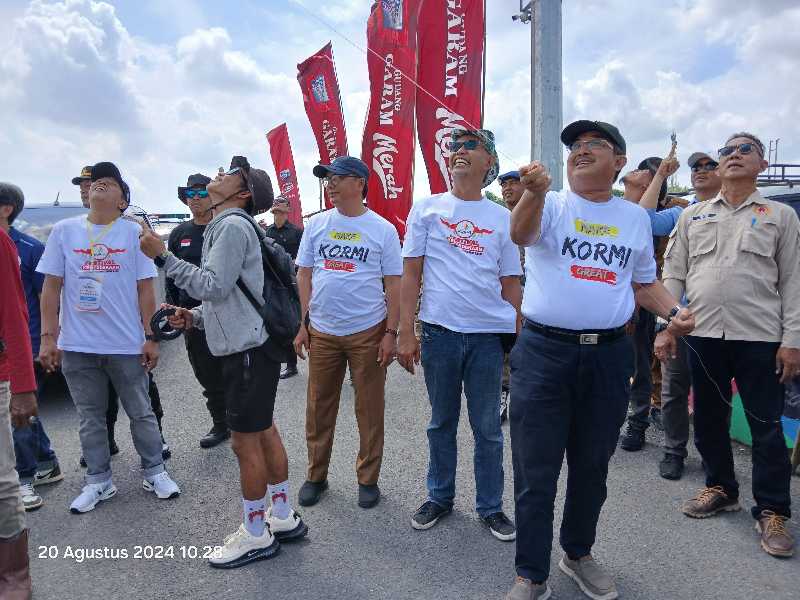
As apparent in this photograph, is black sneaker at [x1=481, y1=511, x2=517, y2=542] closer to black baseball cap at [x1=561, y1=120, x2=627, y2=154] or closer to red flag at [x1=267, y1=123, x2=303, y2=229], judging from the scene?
black baseball cap at [x1=561, y1=120, x2=627, y2=154]

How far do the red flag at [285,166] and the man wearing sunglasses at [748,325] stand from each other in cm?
1169

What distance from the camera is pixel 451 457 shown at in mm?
3154

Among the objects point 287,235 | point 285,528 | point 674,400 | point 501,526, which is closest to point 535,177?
point 501,526

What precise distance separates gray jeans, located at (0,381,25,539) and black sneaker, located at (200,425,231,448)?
1935mm

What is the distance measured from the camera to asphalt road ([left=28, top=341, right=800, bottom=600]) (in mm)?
2553

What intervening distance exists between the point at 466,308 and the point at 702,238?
1.44 meters

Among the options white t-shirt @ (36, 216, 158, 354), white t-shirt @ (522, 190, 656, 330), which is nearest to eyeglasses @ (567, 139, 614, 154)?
white t-shirt @ (522, 190, 656, 330)

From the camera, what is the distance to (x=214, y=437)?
4418 mm

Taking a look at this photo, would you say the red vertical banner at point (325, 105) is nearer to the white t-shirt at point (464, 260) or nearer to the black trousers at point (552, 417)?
the white t-shirt at point (464, 260)

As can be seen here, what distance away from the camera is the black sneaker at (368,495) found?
336cm

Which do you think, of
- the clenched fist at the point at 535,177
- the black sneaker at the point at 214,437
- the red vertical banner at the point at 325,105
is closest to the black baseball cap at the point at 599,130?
the clenched fist at the point at 535,177

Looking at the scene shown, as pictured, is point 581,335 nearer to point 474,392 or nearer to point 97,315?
point 474,392

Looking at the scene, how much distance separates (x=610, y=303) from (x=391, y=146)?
5395mm

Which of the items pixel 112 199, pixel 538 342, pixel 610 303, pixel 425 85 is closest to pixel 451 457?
pixel 538 342
